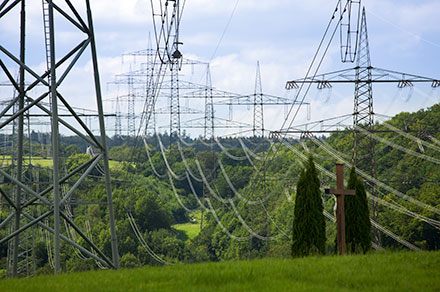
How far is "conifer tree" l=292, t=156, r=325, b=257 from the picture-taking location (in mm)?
10578

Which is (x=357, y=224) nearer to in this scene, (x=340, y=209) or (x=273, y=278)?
(x=340, y=209)

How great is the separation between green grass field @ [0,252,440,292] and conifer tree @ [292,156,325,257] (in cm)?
172

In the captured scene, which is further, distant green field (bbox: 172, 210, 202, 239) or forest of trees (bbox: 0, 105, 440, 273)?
distant green field (bbox: 172, 210, 202, 239)

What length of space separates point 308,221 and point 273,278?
3288 mm

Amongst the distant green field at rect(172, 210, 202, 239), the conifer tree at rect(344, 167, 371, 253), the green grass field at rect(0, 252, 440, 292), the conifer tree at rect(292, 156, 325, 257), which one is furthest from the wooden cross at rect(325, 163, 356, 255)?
the distant green field at rect(172, 210, 202, 239)

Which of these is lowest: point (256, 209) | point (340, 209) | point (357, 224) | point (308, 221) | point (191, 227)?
point (191, 227)

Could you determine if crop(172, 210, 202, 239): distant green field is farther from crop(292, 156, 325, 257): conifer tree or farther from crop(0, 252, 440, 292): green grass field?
crop(0, 252, 440, 292): green grass field

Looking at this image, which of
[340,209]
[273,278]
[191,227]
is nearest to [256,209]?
[191,227]

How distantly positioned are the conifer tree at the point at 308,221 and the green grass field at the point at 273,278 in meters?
1.72

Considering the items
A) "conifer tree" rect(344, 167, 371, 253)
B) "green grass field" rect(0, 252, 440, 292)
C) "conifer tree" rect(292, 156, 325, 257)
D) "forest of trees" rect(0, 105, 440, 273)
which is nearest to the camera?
"green grass field" rect(0, 252, 440, 292)

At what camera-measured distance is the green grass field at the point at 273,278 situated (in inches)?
279

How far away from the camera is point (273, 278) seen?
7.46 meters

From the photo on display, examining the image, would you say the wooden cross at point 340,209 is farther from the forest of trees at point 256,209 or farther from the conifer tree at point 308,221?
the forest of trees at point 256,209

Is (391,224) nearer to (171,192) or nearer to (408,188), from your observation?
(408,188)
